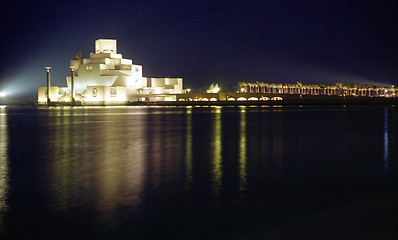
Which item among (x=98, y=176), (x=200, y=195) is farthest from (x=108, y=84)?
(x=200, y=195)

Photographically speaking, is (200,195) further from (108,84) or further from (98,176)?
(108,84)

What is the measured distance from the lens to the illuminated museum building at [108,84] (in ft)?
399

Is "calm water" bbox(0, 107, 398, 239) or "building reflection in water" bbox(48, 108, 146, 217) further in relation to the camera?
"building reflection in water" bbox(48, 108, 146, 217)

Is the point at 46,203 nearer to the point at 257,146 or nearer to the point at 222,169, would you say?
the point at 222,169

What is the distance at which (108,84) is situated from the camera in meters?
128

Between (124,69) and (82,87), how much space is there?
611 inches

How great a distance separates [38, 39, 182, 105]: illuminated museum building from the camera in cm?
12156

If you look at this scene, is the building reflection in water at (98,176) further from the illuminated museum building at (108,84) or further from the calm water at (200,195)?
the illuminated museum building at (108,84)

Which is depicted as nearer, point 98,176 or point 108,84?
point 98,176

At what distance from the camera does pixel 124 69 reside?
435 ft

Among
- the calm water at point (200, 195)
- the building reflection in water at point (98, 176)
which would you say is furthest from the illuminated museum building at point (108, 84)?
the calm water at point (200, 195)

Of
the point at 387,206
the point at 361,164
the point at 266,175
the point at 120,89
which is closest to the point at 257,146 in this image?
the point at 361,164

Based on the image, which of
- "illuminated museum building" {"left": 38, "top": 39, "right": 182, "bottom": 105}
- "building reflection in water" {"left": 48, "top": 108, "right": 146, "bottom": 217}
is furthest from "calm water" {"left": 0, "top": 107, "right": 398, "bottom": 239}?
"illuminated museum building" {"left": 38, "top": 39, "right": 182, "bottom": 105}

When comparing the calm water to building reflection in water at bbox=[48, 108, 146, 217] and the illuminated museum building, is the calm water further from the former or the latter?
the illuminated museum building
